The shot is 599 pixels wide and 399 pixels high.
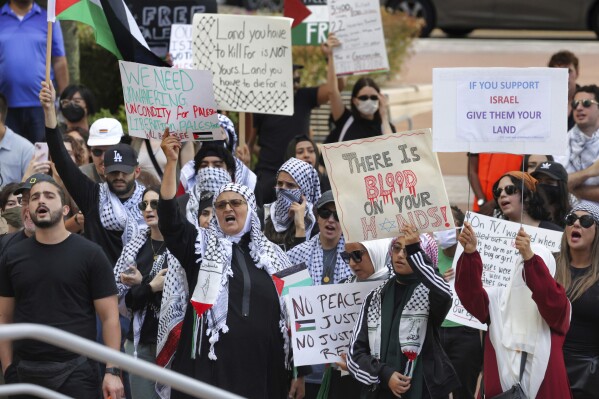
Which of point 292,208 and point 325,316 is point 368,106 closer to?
point 292,208

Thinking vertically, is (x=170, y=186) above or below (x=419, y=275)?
above

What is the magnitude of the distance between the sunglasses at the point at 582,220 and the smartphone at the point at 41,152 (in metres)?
3.86

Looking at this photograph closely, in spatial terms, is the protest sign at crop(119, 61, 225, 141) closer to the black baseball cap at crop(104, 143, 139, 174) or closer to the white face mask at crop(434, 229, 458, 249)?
the black baseball cap at crop(104, 143, 139, 174)

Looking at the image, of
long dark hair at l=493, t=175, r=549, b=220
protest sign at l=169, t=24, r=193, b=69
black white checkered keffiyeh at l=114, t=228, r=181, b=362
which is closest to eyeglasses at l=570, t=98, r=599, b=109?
long dark hair at l=493, t=175, r=549, b=220

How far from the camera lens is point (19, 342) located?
23.6 feet

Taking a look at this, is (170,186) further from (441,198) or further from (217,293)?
(441,198)

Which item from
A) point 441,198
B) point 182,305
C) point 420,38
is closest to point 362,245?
point 441,198

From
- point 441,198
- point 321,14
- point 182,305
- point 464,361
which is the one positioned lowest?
point 464,361

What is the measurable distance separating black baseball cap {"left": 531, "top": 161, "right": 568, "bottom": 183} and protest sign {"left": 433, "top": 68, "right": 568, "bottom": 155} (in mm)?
1114

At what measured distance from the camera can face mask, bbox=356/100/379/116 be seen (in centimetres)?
1057

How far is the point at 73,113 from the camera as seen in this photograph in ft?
34.6

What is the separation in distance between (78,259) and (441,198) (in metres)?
1.92

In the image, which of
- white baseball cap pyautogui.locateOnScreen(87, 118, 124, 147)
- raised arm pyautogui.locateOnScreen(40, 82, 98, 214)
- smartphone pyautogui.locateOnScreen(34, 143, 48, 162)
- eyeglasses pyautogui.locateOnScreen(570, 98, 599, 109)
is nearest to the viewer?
raised arm pyautogui.locateOnScreen(40, 82, 98, 214)

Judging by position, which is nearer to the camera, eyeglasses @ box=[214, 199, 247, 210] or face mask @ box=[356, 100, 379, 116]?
eyeglasses @ box=[214, 199, 247, 210]
